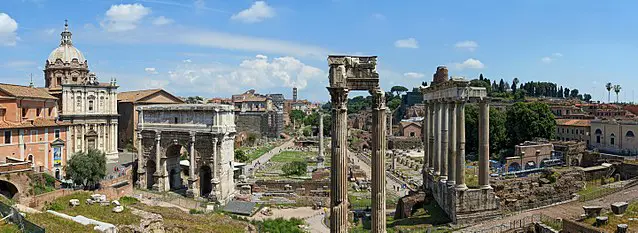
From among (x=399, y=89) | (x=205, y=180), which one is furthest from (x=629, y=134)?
(x=399, y=89)

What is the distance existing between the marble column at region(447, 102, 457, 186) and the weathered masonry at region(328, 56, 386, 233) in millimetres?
10816

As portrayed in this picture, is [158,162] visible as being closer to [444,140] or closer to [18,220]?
[18,220]

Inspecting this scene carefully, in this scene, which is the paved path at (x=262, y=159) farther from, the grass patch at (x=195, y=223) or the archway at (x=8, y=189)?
the archway at (x=8, y=189)

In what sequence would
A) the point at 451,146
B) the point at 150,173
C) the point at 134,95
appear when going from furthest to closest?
the point at 134,95 → the point at 150,173 → the point at 451,146

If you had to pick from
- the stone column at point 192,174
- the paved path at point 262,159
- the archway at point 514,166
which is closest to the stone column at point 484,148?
the stone column at point 192,174

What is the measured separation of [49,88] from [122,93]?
1732 centimetres

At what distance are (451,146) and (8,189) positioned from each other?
26.5m

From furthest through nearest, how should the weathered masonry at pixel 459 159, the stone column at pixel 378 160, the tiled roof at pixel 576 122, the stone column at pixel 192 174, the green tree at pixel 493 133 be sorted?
the tiled roof at pixel 576 122
the green tree at pixel 493 133
the stone column at pixel 192 174
the weathered masonry at pixel 459 159
the stone column at pixel 378 160

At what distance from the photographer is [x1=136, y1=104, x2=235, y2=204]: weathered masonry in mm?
34094

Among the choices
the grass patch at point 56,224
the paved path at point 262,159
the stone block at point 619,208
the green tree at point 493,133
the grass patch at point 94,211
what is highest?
the green tree at point 493,133

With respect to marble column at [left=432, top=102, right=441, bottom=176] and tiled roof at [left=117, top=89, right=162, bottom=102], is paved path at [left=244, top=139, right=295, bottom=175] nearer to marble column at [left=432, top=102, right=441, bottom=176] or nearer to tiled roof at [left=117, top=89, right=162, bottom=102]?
tiled roof at [left=117, top=89, right=162, bottom=102]

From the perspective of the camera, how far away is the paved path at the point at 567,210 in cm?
2133

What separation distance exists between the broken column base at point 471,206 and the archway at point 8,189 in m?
25.7

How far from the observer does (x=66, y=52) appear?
181 ft
